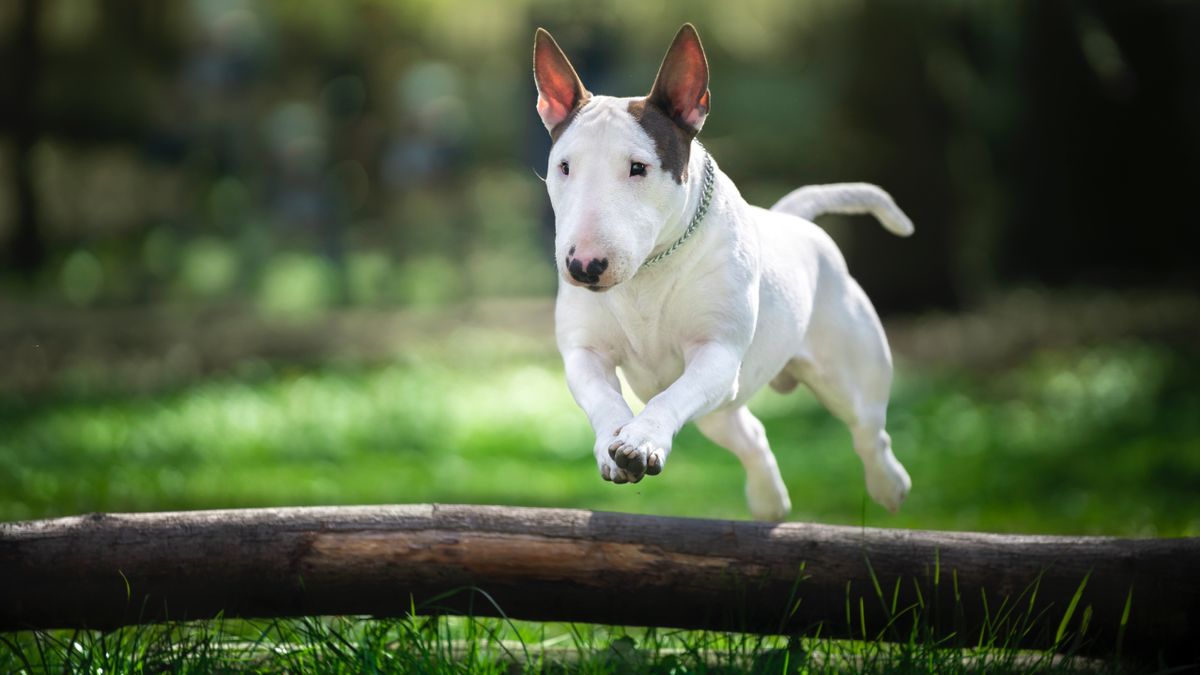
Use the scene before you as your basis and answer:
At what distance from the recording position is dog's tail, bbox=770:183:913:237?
4.98 meters

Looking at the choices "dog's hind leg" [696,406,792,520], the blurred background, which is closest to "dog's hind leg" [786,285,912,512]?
"dog's hind leg" [696,406,792,520]

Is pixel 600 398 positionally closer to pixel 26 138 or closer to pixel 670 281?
pixel 670 281

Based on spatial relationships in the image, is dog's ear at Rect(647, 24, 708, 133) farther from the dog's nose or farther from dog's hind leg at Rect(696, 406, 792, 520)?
dog's hind leg at Rect(696, 406, 792, 520)

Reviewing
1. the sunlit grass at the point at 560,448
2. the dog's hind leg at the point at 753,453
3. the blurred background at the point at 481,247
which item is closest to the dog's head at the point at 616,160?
the dog's hind leg at the point at 753,453

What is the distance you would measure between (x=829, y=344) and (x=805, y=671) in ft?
4.34

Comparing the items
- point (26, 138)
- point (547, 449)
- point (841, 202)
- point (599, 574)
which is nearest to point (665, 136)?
point (599, 574)

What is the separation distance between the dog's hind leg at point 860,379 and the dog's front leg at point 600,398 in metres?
1.12

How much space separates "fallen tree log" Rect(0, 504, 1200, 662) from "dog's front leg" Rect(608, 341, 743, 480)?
0.49 metres

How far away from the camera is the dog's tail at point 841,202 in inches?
196

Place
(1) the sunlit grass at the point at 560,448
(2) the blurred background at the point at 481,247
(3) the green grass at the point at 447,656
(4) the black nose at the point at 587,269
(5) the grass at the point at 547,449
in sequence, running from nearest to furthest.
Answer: (4) the black nose at the point at 587,269 < (3) the green grass at the point at 447,656 < (5) the grass at the point at 547,449 < (1) the sunlit grass at the point at 560,448 < (2) the blurred background at the point at 481,247

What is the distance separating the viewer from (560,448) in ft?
36.1

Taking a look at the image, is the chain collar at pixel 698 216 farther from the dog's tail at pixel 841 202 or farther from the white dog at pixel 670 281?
the dog's tail at pixel 841 202

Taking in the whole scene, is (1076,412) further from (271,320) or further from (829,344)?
(271,320)

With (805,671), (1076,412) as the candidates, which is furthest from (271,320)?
(805,671)
